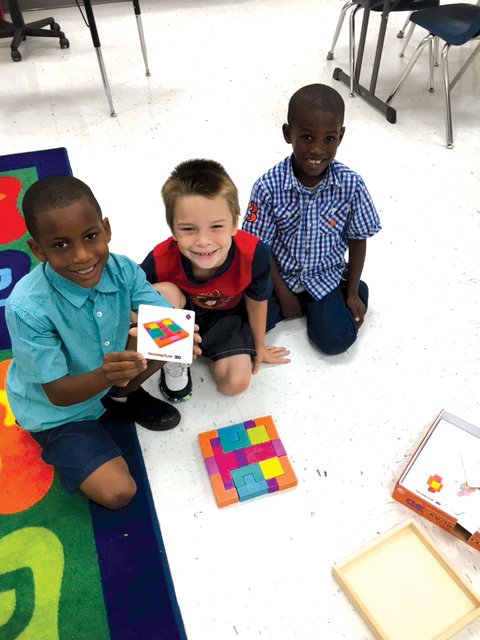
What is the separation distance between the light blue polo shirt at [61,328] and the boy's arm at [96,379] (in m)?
0.03

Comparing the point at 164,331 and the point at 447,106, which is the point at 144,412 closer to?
the point at 164,331

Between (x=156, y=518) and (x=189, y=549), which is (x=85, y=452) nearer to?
(x=156, y=518)

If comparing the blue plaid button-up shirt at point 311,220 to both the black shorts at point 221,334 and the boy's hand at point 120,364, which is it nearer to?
the black shorts at point 221,334

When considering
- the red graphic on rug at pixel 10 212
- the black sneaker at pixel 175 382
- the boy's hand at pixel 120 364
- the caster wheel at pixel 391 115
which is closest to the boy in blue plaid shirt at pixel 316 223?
the black sneaker at pixel 175 382

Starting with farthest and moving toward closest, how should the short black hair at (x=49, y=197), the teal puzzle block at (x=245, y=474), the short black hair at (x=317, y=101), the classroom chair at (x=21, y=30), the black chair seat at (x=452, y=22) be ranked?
the classroom chair at (x=21, y=30)
the black chair seat at (x=452, y=22)
the short black hair at (x=317, y=101)
the teal puzzle block at (x=245, y=474)
the short black hair at (x=49, y=197)

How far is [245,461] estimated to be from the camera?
4.72 feet

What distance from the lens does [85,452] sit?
4.35 feet

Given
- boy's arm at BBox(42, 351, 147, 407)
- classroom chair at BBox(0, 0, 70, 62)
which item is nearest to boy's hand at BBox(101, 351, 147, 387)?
boy's arm at BBox(42, 351, 147, 407)

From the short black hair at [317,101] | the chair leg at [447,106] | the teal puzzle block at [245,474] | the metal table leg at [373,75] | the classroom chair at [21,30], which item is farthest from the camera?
the classroom chair at [21,30]

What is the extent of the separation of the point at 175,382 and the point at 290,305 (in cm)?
52

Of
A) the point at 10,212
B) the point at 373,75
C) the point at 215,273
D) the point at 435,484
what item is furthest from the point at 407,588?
the point at 373,75

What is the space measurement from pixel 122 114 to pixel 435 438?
2.61 metres

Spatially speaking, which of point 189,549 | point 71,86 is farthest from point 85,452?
point 71,86

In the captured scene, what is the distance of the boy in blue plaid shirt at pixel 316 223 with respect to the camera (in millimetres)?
1523
